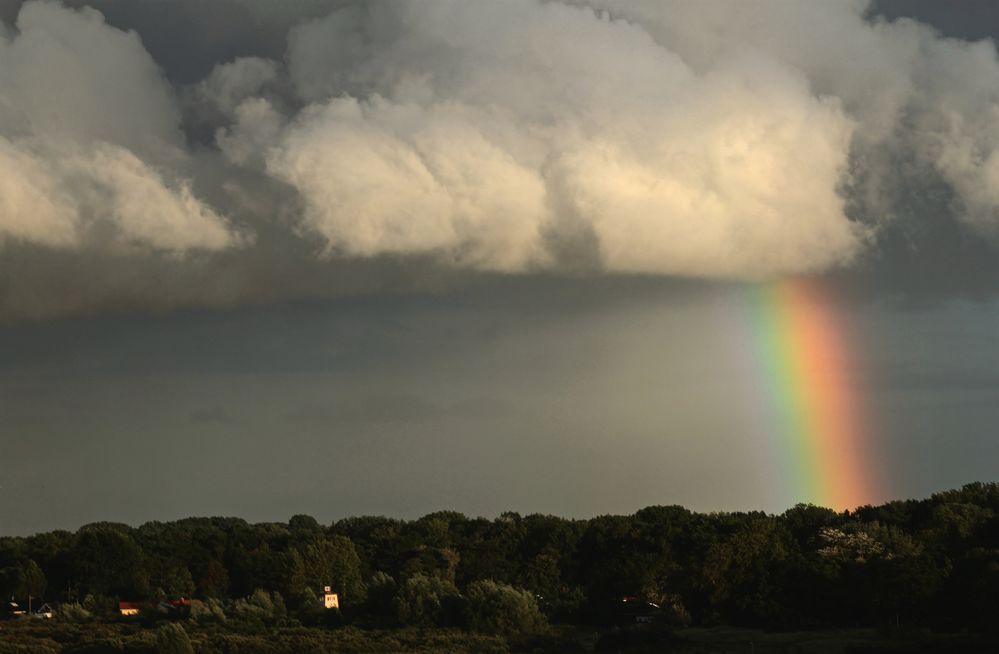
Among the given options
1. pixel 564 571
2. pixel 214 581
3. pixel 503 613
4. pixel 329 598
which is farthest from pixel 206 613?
pixel 564 571

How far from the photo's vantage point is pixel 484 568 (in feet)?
473

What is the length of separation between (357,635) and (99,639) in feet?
62.3

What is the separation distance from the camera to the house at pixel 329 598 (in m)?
124

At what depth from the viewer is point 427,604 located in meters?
108

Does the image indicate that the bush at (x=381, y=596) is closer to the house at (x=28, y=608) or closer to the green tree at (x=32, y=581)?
the house at (x=28, y=608)

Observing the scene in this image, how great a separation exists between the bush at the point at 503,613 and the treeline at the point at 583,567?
0.15 metres

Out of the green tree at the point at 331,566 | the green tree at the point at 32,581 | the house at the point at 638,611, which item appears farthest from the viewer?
the green tree at the point at 32,581

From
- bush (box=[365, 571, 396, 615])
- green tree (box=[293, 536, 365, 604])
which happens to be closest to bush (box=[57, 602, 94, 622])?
green tree (box=[293, 536, 365, 604])

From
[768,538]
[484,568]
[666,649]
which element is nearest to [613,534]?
[484,568]

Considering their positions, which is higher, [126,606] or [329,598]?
[329,598]

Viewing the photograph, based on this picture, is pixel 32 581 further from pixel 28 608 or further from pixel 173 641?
pixel 173 641

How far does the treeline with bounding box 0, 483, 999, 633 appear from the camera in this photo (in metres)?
99.7

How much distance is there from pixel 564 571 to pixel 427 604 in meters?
41.1

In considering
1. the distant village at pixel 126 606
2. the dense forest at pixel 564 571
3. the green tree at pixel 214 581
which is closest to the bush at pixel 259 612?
the dense forest at pixel 564 571
